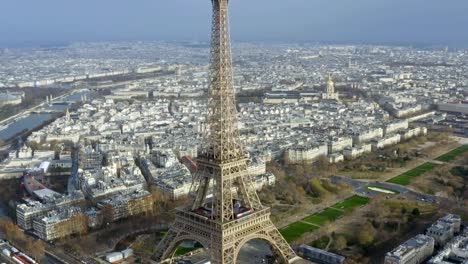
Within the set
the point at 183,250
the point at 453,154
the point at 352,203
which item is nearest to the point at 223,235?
the point at 183,250

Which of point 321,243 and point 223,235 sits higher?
point 223,235

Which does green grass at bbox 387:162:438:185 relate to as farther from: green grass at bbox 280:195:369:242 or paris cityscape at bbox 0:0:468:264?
green grass at bbox 280:195:369:242

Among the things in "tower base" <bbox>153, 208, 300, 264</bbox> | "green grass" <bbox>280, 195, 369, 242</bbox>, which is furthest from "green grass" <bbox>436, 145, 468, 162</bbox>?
"tower base" <bbox>153, 208, 300, 264</bbox>

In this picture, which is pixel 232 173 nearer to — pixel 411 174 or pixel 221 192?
pixel 221 192

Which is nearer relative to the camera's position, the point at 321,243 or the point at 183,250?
the point at 183,250

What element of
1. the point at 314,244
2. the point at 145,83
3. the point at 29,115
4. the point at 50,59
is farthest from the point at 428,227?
the point at 50,59

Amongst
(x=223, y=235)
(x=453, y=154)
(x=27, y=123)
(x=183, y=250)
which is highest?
(x=223, y=235)

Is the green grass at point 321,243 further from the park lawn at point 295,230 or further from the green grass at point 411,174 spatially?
the green grass at point 411,174
